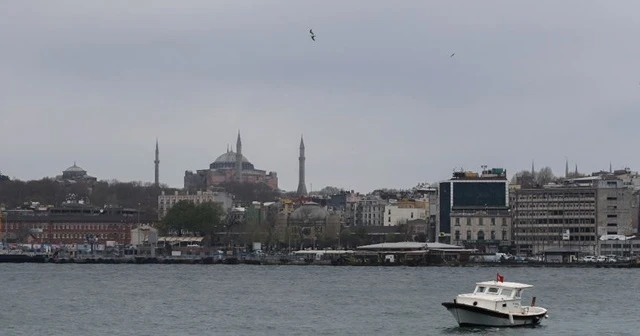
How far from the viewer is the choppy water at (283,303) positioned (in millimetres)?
46062

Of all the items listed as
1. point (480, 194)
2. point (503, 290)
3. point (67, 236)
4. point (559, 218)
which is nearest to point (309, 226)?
point (67, 236)

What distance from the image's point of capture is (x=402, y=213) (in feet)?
518

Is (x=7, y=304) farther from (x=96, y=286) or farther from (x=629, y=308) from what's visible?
(x=629, y=308)

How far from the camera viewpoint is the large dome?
152 m

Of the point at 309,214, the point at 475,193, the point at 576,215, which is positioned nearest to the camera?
the point at 576,215

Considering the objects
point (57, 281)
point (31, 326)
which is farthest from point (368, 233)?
point (31, 326)

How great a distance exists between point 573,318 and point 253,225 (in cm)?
9774

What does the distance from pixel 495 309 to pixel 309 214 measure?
10845cm

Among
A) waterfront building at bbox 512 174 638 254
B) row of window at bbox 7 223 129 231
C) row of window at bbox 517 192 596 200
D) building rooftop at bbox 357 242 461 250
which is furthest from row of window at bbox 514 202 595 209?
row of window at bbox 7 223 129 231

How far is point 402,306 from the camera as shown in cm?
5588

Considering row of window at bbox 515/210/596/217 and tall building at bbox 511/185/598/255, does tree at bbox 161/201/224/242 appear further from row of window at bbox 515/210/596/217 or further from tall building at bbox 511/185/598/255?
row of window at bbox 515/210/596/217

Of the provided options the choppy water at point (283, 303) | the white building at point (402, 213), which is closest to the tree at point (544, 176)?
the white building at point (402, 213)

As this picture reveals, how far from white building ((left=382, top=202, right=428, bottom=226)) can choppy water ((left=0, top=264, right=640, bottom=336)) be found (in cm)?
6529

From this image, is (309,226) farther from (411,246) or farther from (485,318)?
(485,318)
